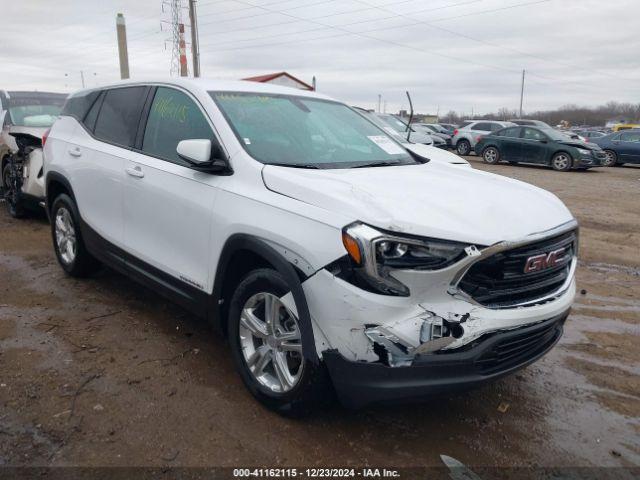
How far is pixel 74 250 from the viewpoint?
496cm

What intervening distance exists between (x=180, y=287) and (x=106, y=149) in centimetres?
154

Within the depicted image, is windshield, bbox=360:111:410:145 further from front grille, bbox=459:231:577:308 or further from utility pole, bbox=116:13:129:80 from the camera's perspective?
utility pole, bbox=116:13:129:80

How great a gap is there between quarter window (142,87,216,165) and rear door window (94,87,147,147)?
0.22 metres

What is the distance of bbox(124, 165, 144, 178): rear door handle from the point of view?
12.4 ft

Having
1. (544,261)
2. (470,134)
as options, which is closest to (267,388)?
A: (544,261)

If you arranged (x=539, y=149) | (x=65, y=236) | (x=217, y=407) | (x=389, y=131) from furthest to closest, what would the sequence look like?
(x=539, y=149)
(x=389, y=131)
(x=65, y=236)
(x=217, y=407)

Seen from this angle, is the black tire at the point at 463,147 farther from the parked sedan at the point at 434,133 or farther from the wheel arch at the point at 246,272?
the wheel arch at the point at 246,272

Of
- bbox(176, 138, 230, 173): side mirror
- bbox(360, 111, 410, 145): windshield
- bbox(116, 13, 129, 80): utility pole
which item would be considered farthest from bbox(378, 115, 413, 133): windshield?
bbox(116, 13, 129, 80): utility pole

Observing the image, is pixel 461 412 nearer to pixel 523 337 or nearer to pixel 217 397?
pixel 523 337

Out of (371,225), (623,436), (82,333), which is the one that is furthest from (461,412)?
(82,333)

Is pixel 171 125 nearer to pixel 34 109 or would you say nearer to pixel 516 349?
pixel 516 349

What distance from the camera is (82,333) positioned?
398cm

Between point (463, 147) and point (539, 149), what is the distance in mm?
5406

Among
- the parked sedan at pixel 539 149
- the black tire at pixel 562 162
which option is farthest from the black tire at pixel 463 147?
the black tire at pixel 562 162
